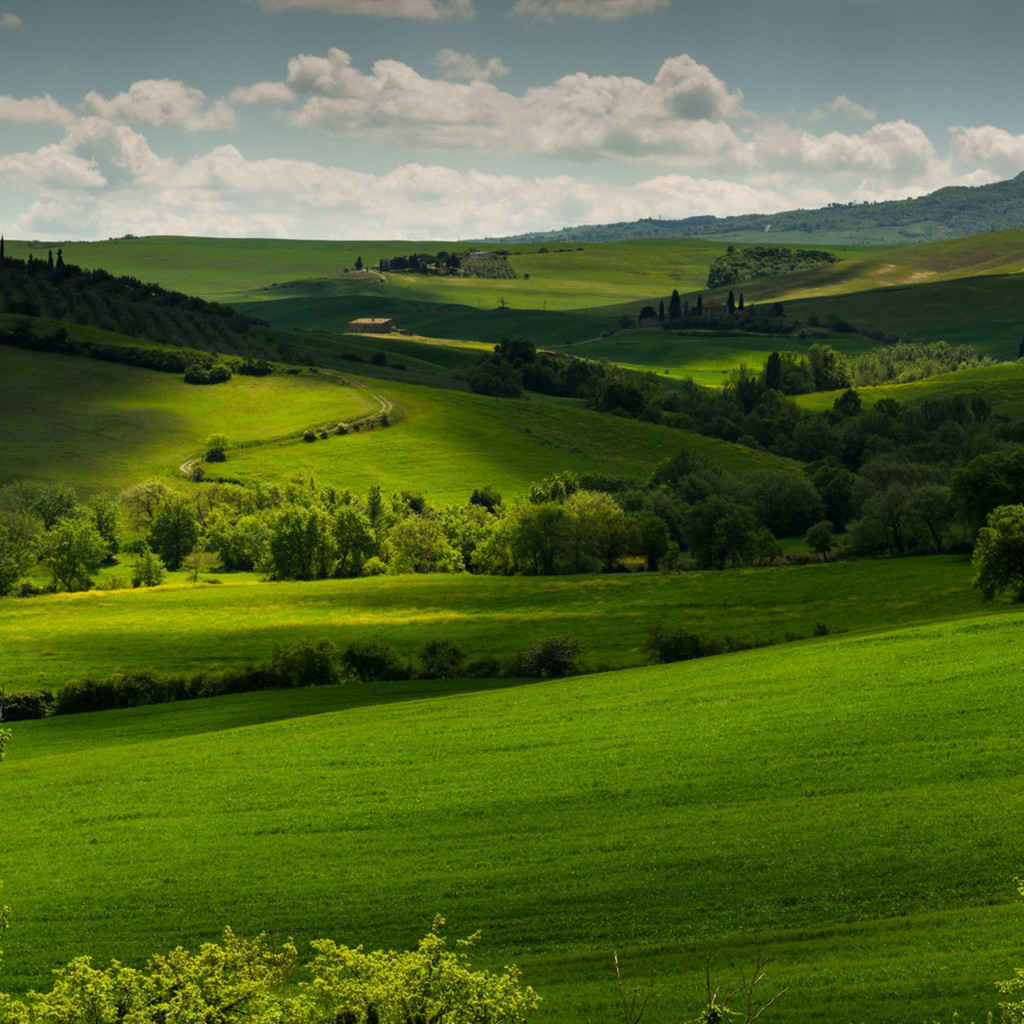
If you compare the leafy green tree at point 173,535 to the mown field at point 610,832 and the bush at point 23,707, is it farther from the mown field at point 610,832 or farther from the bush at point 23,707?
the mown field at point 610,832

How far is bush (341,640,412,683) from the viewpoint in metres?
81.5

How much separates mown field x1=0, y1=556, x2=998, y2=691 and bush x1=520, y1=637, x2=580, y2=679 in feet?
5.09

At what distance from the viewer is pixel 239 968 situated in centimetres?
3159

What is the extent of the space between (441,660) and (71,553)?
63726mm

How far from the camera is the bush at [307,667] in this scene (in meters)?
80.1

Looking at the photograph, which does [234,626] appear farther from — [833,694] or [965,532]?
[965,532]

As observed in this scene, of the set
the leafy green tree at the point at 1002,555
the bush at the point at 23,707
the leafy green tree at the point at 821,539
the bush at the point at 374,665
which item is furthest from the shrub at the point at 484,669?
the leafy green tree at the point at 821,539

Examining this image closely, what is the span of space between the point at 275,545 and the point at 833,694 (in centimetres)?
7864

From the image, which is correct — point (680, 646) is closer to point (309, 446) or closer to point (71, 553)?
point (71, 553)

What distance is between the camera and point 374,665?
81938mm

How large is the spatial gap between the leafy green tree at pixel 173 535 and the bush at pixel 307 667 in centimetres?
6518

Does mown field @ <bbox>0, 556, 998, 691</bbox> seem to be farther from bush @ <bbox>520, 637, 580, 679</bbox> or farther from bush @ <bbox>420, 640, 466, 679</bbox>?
bush @ <bbox>420, 640, 466, 679</bbox>

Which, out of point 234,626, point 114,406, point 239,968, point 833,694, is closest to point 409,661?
point 234,626

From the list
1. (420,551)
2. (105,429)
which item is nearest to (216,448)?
(105,429)
